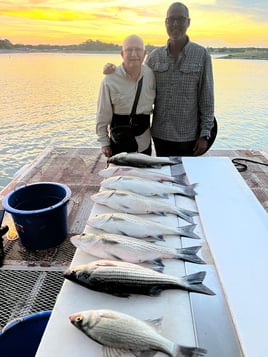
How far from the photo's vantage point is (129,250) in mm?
1516

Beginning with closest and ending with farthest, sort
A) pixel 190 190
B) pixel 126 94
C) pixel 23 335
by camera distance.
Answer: pixel 23 335, pixel 190 190, pixel 126 94

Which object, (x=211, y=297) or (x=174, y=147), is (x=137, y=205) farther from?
(x=174, y=147)

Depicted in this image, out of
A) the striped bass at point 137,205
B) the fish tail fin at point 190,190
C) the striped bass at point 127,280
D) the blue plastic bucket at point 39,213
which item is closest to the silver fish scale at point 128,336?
the striped bass at point 127,280

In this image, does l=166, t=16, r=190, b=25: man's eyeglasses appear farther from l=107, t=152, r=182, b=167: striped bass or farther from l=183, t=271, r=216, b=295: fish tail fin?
l=183, t=271, r=216, b=295: fish tail fin

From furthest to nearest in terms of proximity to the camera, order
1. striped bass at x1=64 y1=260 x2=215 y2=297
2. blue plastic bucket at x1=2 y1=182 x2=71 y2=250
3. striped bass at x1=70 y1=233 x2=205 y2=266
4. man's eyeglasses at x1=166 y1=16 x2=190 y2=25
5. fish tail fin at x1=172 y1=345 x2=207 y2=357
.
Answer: man's eyeglasses at x1=166 y1=16 x2=190 y2=25, blue plastic bucket at x1=2 y1=182 x2=71 y2=250, striped bass at x1=70 y1=233 x2=205 y2=266, striped bass at x1=64 y1=260 x2=215 y2=297, fish tail fin at x1=172 y1=345 x2=207 y2=357

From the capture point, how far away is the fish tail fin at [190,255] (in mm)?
1527

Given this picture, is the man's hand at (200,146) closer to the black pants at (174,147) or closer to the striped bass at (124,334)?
the black pants at (174,147)

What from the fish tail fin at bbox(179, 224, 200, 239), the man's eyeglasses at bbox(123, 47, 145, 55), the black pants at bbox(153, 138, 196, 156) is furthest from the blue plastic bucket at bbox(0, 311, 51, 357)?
the black pants at bbox(153, 138, 196, 156)

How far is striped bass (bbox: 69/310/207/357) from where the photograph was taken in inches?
42.9

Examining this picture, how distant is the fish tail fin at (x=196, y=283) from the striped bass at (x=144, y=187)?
0.71 meters

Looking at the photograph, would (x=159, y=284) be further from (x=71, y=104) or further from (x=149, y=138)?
(x=71, y=104)

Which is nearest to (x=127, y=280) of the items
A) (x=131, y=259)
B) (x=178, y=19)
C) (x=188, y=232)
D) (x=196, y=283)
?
(x=131, y=259)

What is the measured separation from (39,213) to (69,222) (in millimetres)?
626

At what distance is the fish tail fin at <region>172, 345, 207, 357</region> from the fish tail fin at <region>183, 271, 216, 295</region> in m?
0.28
